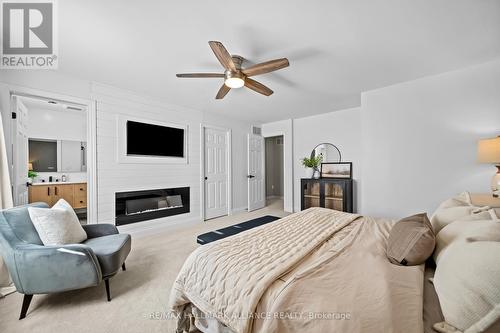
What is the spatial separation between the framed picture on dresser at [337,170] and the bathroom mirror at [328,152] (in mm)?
102

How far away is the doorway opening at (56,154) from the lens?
423cm

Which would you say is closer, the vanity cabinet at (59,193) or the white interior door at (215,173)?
the vanity cabinet at (59,193)

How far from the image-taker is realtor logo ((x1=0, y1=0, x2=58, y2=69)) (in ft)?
5.35

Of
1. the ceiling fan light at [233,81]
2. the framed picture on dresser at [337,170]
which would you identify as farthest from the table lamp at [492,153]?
the ceiling fan light at [233,81]

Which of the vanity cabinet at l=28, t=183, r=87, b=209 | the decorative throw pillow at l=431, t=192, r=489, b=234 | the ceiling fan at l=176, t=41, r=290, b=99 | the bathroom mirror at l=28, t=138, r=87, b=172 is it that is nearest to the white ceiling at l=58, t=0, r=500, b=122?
the ceiling fan at l=176, t=41, r=290, b=99

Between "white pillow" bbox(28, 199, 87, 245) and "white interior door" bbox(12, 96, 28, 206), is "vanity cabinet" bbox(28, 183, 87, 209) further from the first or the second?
"white pillow" bbox(28, 199, 87, 245)

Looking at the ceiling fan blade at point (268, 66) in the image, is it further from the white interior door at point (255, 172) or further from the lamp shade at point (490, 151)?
the white interior door at point (255, 172)

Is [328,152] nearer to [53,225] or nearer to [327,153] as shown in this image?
[327,153]

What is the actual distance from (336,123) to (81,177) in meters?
6.34

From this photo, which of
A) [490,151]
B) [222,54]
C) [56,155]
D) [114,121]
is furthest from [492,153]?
[56,155]

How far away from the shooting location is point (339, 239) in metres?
1.53

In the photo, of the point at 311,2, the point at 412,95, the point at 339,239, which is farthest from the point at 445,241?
the point at 412,95

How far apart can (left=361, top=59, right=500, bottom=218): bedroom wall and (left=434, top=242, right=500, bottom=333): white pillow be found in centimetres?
253

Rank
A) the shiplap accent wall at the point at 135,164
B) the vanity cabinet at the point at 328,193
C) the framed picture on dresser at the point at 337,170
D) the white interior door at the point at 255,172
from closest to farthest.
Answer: the shiplap accent wall at the point at 135,164
the vanity cabinet at the point at 328,193
the framed picture on dresser at the point at 337,170
the white interior door at the point at 255,172
